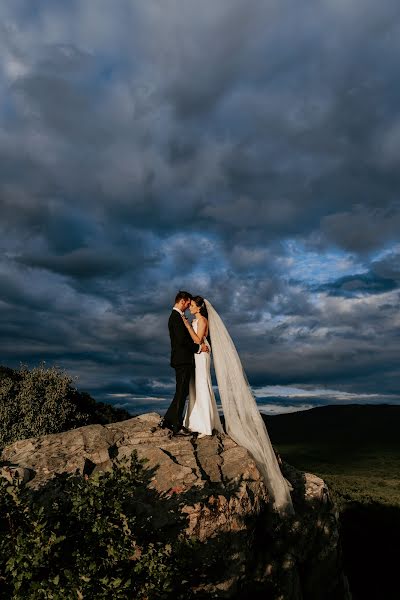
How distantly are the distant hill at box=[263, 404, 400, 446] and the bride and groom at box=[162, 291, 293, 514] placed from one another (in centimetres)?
5932

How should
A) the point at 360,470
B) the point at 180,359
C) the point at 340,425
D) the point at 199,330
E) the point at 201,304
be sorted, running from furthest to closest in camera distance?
the point at 340,425, the point at 360,470, the point at 201,304, the point at 199,330, the point at 180,359

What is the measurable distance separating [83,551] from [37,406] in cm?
1299

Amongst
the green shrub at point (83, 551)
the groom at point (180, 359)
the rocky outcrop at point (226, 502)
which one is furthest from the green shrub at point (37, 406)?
the green shrub at point (83, 551)

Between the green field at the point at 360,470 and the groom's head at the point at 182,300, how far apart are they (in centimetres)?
1369

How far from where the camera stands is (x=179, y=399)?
14336 millimetres

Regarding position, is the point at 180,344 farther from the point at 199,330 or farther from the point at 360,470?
the point at 360,470

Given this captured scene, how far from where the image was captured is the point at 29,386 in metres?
19.6

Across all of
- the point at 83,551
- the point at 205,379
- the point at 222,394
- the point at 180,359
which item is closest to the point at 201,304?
the point at 180,359

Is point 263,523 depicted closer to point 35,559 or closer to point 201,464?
point 201,464

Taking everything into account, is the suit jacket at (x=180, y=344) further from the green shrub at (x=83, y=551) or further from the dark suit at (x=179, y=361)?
the green shrub at (x=83, y=551)

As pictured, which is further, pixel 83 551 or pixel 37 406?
pixel 37 406

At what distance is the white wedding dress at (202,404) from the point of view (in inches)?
556

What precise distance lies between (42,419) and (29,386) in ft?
4.90

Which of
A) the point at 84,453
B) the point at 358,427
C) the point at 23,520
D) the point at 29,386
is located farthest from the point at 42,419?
the point at 358,427
